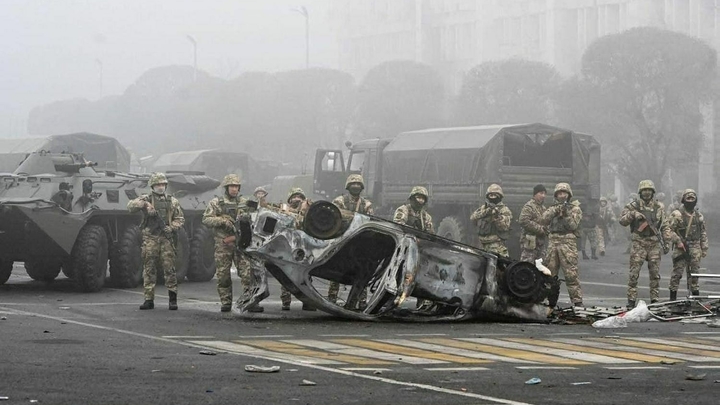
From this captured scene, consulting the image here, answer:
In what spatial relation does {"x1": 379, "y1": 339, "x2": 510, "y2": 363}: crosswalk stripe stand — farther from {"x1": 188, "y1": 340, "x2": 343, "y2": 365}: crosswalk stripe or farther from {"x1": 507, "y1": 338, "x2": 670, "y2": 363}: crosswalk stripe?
{"x1": 188, "y1": 340, "x2": 343, "y2": 365}: crosswalk stripe

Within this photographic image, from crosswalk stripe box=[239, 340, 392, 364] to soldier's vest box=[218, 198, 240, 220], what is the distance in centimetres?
477

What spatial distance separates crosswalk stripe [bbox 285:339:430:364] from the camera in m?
12.2

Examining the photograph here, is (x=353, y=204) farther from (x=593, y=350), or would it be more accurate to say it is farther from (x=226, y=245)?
(x=593, y=350)

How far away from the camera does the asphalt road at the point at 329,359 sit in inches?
393

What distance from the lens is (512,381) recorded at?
35.6 feet

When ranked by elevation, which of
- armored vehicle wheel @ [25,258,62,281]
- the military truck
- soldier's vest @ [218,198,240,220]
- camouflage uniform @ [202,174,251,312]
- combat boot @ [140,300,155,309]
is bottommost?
combat boot @ [140,300,155,309]

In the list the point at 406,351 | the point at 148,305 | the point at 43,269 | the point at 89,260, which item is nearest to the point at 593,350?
the point at 406,351

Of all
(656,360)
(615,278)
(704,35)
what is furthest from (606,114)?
(656,360)

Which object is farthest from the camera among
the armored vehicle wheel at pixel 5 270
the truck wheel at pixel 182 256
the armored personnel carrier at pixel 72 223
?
the truck wheel at pixel 182 256

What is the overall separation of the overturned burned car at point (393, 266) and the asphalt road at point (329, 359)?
0.99 feet

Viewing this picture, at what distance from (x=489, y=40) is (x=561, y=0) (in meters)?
6.87

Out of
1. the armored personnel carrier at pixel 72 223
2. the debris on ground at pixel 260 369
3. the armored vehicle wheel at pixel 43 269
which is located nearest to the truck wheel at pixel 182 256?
the armored personnel carrier at pixel 72 223

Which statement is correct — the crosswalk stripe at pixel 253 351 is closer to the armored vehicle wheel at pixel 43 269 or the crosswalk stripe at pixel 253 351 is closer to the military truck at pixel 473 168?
the armored vehicle wheel at pixel 43 269

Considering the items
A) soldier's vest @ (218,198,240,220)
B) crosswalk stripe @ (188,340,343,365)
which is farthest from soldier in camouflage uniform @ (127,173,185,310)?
crosswalk stripe @ (188,340,343,365)
